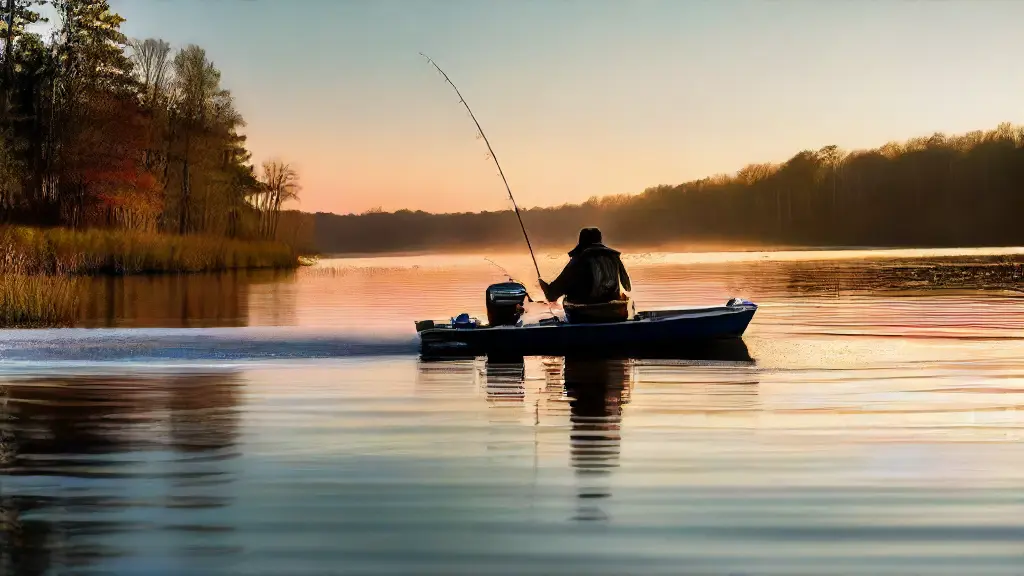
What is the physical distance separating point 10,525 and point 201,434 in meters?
3.20

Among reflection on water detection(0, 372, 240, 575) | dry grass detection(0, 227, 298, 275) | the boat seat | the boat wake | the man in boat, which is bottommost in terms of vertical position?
reflection on water detection(0, 372, 240, 575)

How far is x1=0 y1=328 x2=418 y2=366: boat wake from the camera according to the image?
1541 cm

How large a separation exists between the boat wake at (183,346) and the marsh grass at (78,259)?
3.08 metres

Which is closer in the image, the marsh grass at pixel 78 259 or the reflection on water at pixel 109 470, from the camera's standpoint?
the reflection on water at pixel 109 470

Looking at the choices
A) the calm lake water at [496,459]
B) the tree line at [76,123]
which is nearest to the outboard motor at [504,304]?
the calm lake water at [496,459]

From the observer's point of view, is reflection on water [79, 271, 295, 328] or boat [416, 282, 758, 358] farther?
reflection on water [79, 271, 295, 328]

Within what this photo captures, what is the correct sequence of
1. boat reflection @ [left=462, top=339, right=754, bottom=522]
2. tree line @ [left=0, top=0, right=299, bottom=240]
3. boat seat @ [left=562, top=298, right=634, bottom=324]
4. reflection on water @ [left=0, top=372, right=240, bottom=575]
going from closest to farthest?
reflection on water @ [left=0, top=372, right=240, bottom=575]
boat reflection @ [left=462, top=339, right=754, bottom=522]
boat seat @ [left=562, top=298, right=634, bottom=324]
tree line @ [left=0, top=0, right=299, bottom=240]

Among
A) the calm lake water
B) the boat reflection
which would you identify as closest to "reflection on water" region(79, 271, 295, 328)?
the calm lake water

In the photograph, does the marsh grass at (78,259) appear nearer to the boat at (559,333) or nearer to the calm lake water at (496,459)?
the calm lake water at (496,459)

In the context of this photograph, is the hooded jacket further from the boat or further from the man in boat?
the boat

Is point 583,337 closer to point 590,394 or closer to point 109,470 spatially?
point 590,394

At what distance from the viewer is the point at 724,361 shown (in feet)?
49.7

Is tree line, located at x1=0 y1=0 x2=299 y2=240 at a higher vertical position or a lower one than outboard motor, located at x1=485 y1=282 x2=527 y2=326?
higher

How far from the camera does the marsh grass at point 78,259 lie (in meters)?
20.1
